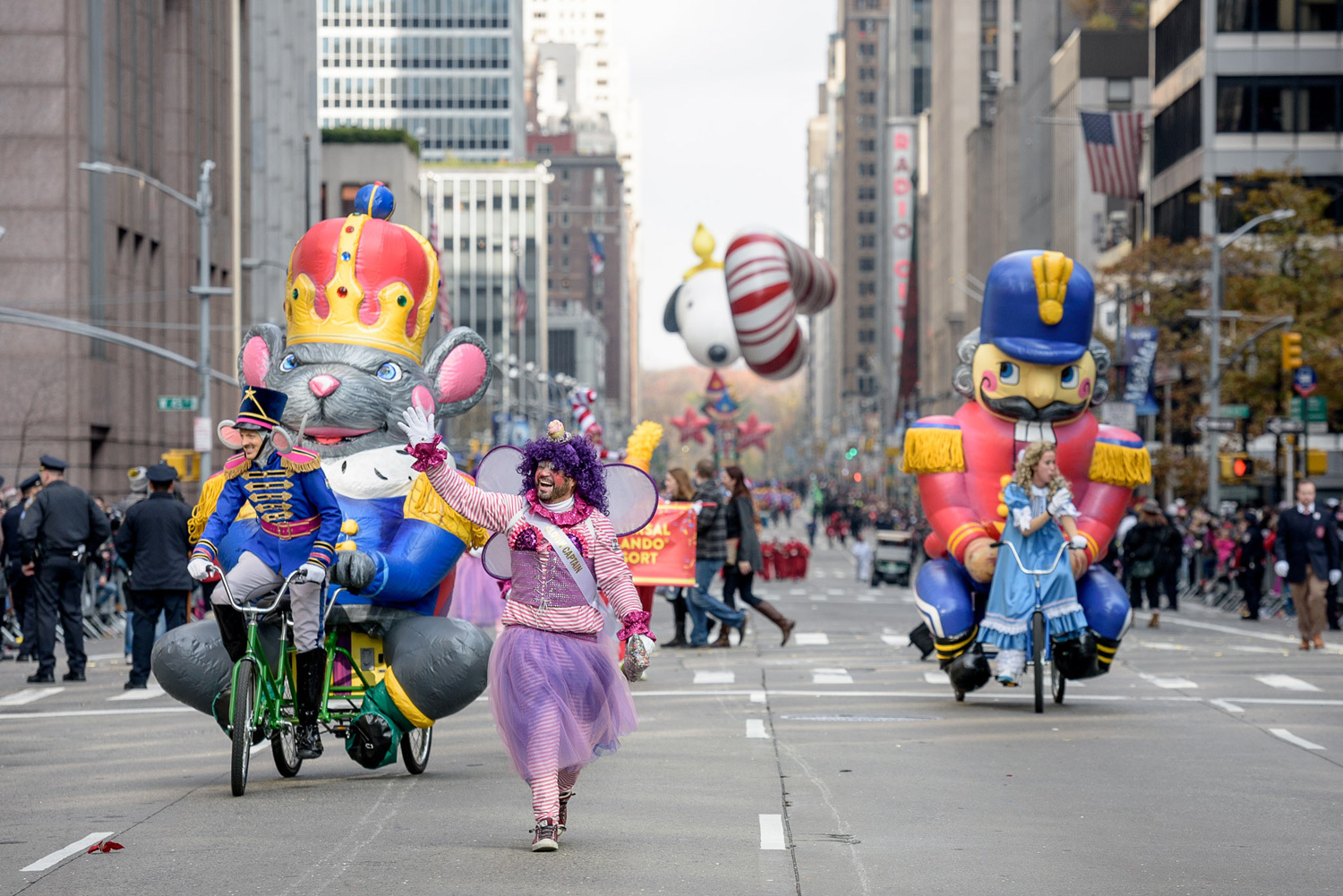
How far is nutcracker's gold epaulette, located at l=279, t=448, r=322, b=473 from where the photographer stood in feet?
35.0

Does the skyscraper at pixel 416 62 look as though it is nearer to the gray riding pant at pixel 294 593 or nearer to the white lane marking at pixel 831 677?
the white lane marking at pixel 831 677

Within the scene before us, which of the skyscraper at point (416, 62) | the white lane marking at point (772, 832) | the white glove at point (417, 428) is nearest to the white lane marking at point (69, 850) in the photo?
the white glove at point (417, 428)

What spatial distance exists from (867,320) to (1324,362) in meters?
154

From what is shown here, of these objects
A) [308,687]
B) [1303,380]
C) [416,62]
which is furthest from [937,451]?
[416,62]

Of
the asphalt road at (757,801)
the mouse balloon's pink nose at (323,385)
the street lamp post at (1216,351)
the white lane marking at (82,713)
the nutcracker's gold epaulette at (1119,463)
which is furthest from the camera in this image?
the street lamp post at (1216,351)

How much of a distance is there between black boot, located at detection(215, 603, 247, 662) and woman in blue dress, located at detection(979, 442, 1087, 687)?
247 inches

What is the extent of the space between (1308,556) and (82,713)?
13.7 m

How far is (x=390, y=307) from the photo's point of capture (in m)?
12.9

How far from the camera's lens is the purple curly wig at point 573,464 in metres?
9.10

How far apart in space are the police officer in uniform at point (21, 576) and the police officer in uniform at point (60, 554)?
77 cm

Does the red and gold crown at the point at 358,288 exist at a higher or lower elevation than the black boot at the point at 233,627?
higher

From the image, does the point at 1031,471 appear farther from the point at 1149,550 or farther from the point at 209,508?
the point at 1149,550

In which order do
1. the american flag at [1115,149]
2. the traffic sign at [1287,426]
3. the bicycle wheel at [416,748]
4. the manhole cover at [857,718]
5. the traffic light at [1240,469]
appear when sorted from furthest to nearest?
the american flag at [1115,149], the traffic light at [1240,469], the traffic sign at [1287,426], the manhole cover at [857,718], the bicycle wheel at [416,748]

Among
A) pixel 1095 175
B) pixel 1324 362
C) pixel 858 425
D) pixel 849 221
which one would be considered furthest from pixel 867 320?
pixel 1324 362
